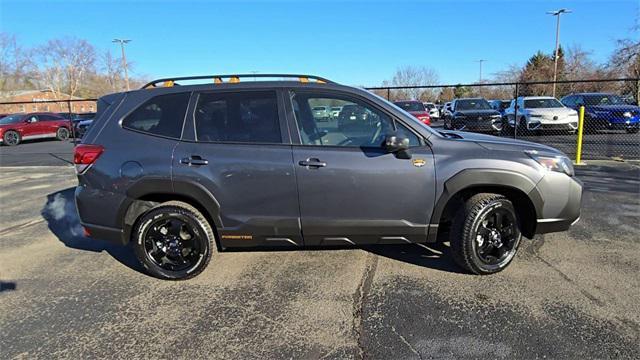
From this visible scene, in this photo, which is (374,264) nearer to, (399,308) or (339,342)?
(399,308)

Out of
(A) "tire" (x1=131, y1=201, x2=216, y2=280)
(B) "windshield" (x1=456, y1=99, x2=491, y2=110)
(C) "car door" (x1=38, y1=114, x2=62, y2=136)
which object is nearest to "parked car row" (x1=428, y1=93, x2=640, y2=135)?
(B) "windshield" (x1=456, y1=99, x2=491, y2=110)

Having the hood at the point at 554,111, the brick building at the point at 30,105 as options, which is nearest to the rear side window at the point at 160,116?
the hood at the point at 554,111

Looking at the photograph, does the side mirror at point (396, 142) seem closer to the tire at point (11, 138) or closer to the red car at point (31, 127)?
the red car at point (31, 127)

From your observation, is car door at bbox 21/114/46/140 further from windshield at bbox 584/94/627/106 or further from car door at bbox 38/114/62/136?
windshield at bbox 584/94/627/106

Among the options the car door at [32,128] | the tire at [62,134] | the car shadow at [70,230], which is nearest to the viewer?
the car shadow at [70,230]

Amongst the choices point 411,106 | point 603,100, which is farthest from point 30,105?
point 603,100

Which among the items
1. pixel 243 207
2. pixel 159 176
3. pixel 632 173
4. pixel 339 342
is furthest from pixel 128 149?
pixel 632 173

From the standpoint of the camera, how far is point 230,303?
3.44 metres

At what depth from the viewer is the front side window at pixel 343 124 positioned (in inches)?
145

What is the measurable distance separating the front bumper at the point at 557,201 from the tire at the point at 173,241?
117 inches

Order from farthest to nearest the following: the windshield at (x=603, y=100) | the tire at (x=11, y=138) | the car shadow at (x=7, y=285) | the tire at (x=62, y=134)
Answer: the tire at (x=62, y=134), the tire at (x=11, y=138), the windshield at (x=603, y=100), the car shadow at (x=7, y=285)

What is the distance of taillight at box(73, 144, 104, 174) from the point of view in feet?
12.3

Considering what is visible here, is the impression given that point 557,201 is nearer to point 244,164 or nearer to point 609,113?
point 244,164

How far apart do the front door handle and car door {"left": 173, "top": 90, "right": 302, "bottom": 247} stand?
12 cm
